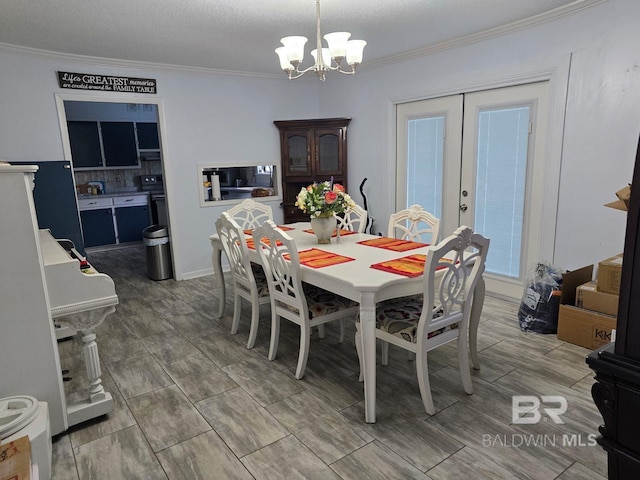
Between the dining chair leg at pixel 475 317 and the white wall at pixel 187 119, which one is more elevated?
the white wall at pixel 187 119

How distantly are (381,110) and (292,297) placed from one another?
2.96 metres

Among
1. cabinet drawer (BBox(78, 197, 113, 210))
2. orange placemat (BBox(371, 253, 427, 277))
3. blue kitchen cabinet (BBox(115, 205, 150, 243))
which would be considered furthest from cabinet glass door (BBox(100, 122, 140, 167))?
orange placemat (BBox(371, 253, 427, 277))

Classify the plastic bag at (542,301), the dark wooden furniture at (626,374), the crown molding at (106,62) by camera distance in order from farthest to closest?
the crown molding at (106,62) → the plastic bag at (542,301) → the dark wooden furniture at (626,374)

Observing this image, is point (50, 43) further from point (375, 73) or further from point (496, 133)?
point (496, 133)

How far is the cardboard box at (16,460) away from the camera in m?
Result: 1.36

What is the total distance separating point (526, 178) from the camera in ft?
11.8

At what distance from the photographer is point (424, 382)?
7.14 ft

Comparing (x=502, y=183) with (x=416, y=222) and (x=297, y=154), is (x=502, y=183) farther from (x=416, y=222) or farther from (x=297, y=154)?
(x=297, y=154)

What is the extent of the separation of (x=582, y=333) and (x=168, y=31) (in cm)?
391

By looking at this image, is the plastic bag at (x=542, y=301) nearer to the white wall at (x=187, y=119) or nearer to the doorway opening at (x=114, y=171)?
the white wall at (x=187, y=119)

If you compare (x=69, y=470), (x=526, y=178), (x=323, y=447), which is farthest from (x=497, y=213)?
(x=69, y=470)

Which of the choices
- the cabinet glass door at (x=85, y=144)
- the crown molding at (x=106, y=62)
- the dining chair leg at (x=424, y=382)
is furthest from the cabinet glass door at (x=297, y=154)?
the dining chair leg at (x=424, y=382)

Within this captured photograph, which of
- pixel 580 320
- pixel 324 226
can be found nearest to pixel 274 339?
pixel 324 226

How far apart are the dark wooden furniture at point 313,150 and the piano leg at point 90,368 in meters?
3.48
